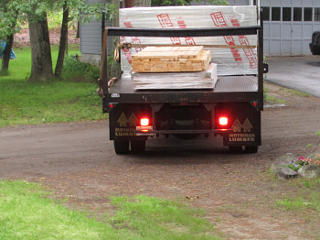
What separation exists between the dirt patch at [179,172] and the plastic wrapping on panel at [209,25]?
1.50m

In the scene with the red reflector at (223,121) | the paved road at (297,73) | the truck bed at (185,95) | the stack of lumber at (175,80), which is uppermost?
the stack of lumber at (175,80)

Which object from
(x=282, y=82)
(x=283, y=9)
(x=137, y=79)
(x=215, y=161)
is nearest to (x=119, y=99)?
(x=137, y=79)

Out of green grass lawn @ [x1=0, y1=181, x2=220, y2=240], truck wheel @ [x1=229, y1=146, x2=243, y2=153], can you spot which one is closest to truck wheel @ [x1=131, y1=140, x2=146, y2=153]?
truck wheel @ [x1=229, y1=146, x2=243, y2=153]

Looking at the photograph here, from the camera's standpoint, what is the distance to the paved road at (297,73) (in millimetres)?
21984

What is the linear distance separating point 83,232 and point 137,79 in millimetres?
4778

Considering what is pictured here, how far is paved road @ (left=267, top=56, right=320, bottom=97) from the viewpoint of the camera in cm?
2198

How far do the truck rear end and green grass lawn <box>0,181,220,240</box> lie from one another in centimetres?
283

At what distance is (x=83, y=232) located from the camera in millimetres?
5812

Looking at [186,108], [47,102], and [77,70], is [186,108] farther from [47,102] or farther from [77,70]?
[77,70]

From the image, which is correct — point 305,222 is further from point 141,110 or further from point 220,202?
point 141,110

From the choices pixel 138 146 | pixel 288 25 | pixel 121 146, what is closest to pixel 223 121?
pixel 138 146

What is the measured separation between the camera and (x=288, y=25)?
36.2 m

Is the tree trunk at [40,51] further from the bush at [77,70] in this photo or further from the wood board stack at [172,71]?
the wood board stack at [172,71]

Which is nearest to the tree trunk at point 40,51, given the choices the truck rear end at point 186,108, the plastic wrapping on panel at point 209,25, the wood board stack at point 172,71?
the plastic wrapping on panel at point 209,25
